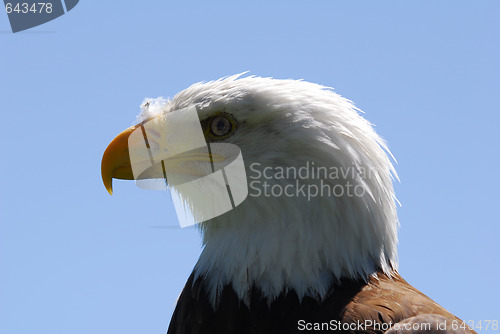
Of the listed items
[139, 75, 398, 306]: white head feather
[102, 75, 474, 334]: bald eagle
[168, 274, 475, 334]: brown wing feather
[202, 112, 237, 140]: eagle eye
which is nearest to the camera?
[168, 274, 475, 334]: brown wing feather

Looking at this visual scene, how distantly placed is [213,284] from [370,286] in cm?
111

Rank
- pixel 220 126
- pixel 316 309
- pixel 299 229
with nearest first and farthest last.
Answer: pixel 316 309, pixel 299 229, pixel 220 126

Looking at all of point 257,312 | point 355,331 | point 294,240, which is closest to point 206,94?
point 294,240

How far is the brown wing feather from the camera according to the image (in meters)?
4.66

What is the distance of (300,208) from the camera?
500cm

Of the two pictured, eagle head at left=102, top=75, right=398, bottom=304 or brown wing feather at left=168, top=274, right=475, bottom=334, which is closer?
brown wing feather at left=168, top=274, right=475, bottom=334

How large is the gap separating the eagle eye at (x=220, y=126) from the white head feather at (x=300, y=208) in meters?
0.05

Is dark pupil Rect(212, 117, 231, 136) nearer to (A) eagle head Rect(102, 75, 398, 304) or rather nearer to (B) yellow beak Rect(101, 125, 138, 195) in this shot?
(A) eagle head Rect(102, 75, 398, 304)

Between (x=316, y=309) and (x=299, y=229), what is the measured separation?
21.8 inches

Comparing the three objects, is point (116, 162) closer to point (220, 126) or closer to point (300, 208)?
point (220, 126)

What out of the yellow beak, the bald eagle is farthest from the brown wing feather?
the yellow beak

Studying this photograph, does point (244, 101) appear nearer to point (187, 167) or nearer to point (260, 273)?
point (187, 167)

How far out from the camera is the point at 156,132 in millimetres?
5531

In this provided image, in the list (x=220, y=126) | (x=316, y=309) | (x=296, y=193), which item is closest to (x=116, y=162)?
(x=220, y=126)
